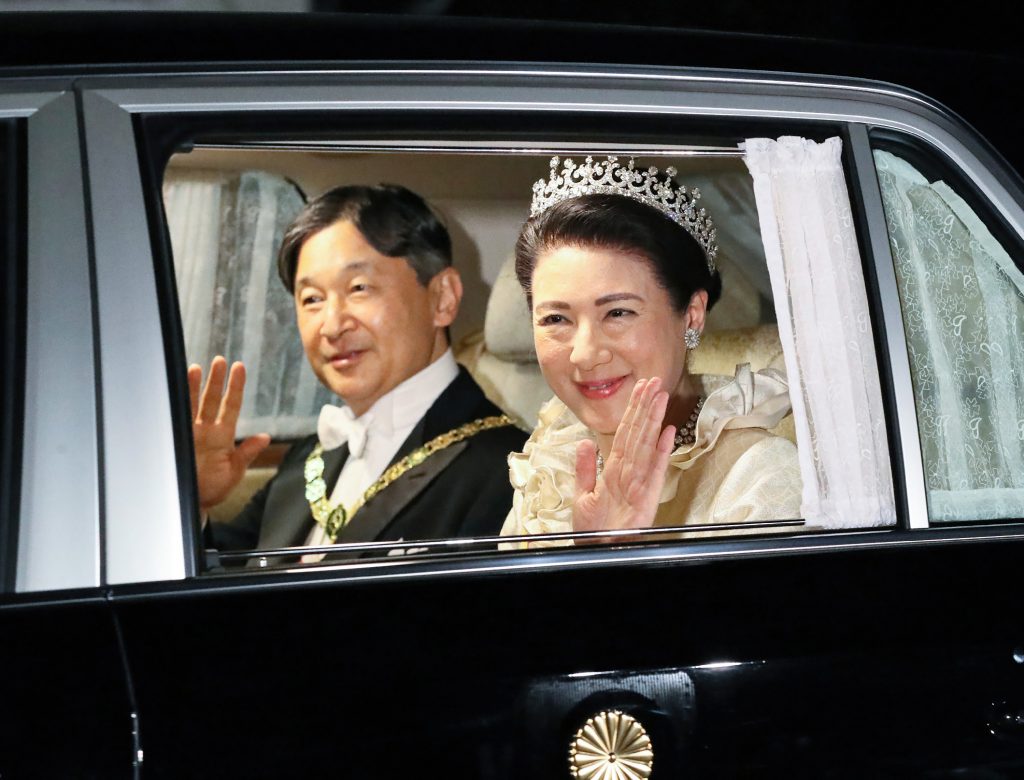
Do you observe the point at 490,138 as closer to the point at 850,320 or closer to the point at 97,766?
the point at 850,320

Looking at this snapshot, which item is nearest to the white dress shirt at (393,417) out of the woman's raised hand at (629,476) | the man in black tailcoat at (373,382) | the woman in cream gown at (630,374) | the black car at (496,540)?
the man in black tailcoat at (373,382)

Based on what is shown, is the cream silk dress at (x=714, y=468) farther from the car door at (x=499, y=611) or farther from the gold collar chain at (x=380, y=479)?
the gold collar chain at (x=380, y=479)

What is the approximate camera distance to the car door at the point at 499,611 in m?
1.42

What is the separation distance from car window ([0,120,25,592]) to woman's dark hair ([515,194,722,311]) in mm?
946

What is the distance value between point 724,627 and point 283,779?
1.90 ft

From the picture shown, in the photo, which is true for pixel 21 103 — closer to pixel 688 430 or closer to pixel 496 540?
pixel 496 540

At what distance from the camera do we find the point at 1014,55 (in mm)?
1994

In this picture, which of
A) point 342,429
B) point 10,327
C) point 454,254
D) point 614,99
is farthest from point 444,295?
point 10,327

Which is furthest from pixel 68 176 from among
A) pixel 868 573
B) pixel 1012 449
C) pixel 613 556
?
pixel 1012 449

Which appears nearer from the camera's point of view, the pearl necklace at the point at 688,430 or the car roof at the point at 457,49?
the car roof at the point at 457,49

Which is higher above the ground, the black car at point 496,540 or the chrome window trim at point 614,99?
the chrome window trim at point 614,99

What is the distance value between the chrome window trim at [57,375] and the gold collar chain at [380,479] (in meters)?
1.08

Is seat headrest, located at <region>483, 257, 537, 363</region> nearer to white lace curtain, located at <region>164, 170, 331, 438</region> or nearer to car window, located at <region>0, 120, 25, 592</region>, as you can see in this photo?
white lace curtain, located at <region>164, 170, 331, 438</region>

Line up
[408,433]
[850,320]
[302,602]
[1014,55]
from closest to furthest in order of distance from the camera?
[302,602]
[850,320]
[1014,55]
[408,433]
